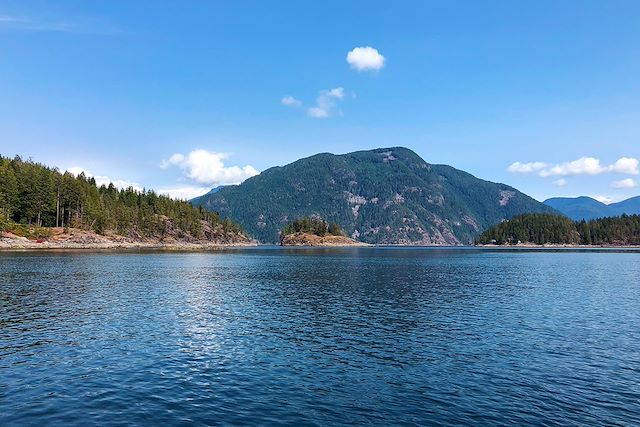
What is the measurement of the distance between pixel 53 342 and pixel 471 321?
42.1 meters

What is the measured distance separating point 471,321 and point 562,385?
2179 centimetres

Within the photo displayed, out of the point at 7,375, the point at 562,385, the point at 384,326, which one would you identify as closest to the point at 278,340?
the point at 384,326

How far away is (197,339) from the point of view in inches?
1574

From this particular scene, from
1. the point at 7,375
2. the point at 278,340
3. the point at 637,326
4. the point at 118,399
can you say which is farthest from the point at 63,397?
the point at 637,326

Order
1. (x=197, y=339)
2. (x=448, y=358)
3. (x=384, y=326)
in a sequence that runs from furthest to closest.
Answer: (x=384, y=326)
(x=197, y=339)
(x=448, y=358)

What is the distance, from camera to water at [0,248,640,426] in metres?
23.9

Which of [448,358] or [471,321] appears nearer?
[448,358]

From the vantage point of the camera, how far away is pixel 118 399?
25219mm

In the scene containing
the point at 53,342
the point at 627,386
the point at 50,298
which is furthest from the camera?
the point at 50,298

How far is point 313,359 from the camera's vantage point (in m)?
34.4

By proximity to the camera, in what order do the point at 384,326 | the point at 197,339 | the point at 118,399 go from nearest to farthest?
1. the point at 118,399
2. the point at 197,339
3. the point at 384,326

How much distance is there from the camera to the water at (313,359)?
23906mm

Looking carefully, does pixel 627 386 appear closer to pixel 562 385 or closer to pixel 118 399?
pixel 562 385

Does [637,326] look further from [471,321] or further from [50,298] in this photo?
[50,298]
